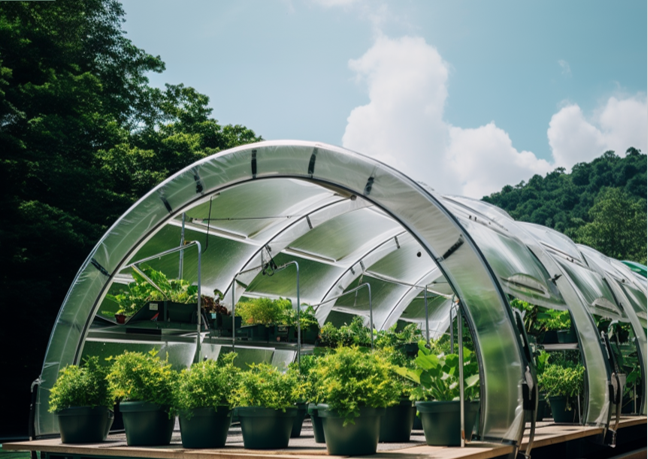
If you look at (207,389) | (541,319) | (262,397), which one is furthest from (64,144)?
(262,397)

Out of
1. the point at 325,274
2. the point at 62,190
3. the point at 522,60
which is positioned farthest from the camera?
the point at 522,60

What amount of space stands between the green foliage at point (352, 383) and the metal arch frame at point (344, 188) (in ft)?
3.16

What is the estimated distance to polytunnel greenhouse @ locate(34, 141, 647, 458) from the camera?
521cm

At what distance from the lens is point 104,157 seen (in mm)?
21969

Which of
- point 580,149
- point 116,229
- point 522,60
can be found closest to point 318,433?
point 116,229

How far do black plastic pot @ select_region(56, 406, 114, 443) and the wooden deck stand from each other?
121 millimetres

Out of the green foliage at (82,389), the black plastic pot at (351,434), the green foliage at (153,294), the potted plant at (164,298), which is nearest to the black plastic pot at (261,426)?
the black plastic pot at (351,434)

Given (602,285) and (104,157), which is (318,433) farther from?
(104,157)

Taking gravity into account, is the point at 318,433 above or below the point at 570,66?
below

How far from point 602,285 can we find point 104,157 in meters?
17.3

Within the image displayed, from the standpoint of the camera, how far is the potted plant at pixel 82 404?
603 cm

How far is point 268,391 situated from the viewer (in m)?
4.98

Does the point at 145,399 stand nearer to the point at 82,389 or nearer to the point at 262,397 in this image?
the point at 82,389

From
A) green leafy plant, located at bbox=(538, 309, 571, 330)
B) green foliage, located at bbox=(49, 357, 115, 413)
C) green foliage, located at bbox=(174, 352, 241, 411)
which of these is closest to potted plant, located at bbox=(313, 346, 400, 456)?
green foliage, located at bbox=(174, 352, 241, 411)
